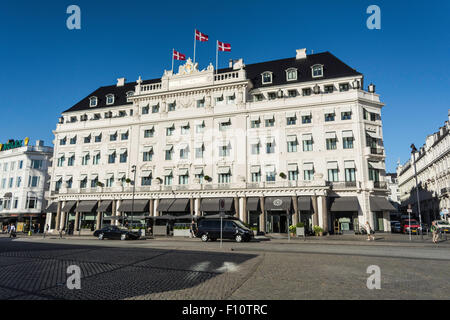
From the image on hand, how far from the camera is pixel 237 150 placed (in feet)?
138

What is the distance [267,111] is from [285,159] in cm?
729

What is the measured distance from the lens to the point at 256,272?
10.4 m

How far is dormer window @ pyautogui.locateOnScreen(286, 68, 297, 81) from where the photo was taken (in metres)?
44.2

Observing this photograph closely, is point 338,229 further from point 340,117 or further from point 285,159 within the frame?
point 340,117

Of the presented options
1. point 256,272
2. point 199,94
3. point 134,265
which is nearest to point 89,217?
point 199,94

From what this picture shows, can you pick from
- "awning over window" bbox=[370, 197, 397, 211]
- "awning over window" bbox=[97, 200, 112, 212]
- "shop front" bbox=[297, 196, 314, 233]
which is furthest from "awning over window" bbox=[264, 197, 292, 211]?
"awning over window" bbox=[97, 200, 112, 212]

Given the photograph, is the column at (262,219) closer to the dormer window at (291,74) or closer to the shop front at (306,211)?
the shop front at (306,211)

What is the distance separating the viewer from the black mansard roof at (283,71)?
43.0 meters

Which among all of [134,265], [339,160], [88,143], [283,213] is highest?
[88,143]

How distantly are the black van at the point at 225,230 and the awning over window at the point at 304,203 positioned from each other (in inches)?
469

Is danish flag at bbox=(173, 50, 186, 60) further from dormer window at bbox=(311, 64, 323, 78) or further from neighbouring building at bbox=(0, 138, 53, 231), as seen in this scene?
neighbouring building at bbox=(0, 138, 53, 231)

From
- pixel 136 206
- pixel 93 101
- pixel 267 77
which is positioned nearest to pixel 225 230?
pixel 136 206

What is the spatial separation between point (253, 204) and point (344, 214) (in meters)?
11.3

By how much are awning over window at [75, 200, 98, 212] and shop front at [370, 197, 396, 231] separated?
3856cm
